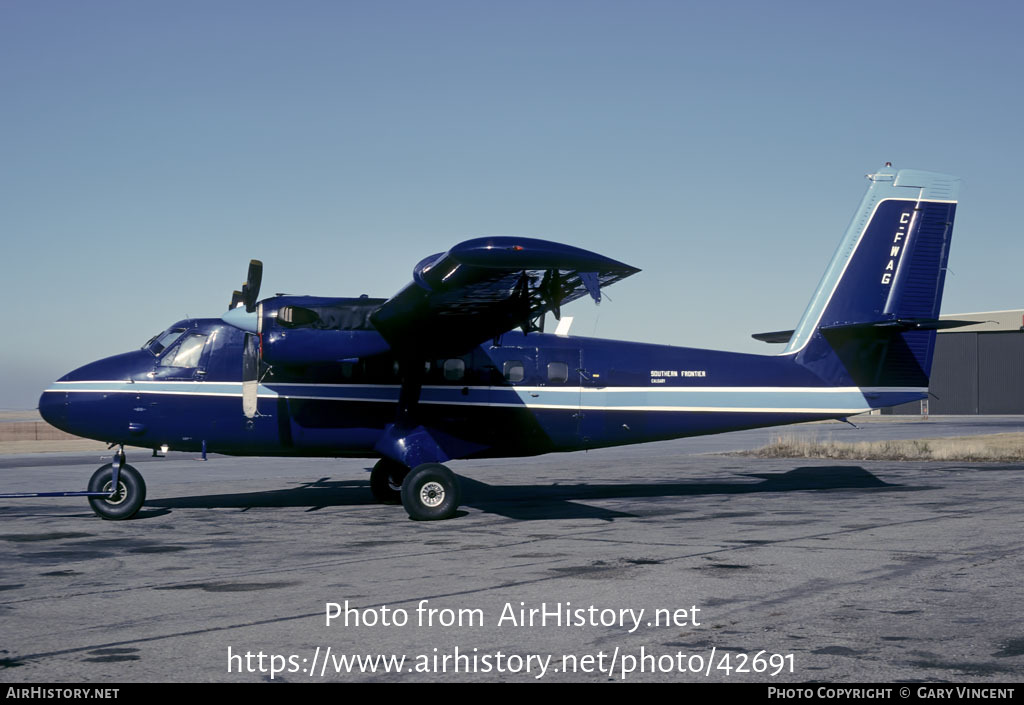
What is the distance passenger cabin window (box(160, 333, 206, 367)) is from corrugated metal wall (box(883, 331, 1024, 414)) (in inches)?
3158

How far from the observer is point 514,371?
18891 millimetres

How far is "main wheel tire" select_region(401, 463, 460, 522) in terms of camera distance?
54.9ft

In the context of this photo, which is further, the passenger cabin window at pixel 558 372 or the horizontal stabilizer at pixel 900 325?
the passenger cabin window at pixel 558 372

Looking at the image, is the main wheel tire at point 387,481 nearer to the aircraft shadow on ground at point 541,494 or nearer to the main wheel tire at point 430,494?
the aircraft shadow on ground at point 541,494

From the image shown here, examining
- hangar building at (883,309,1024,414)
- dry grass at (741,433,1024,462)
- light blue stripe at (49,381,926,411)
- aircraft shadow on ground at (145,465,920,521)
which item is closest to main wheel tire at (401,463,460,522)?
aircraft shadow on ground at (145,465,920,521)

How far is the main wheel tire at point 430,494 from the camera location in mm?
16719

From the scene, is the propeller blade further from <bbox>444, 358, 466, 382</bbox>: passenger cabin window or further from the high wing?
<bbox>444, 358, 466, 382</bbox>: passenger cabin window

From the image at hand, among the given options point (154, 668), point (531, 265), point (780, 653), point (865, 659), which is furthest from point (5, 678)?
point (531, 265)

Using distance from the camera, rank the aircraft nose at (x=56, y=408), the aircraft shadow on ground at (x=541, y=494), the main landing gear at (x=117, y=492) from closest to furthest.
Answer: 1. the main landing gear at (x=117, y=492)
2. the aircraft nose at (x=56, y=408)
3. the aircraft shadow on ground at (x=541, y=494)

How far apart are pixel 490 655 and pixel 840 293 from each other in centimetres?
1560

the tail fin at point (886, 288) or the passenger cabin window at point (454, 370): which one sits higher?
the tail fin at point (886, 288)

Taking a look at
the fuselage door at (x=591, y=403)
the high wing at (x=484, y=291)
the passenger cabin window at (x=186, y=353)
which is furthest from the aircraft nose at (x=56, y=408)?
the fuselage door at (x=591, y=403)

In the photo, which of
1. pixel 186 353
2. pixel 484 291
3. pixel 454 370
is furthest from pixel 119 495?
pixel 484 291

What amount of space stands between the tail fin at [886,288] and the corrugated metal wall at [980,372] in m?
70.7
